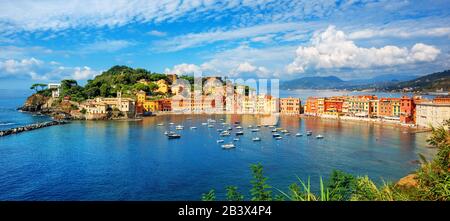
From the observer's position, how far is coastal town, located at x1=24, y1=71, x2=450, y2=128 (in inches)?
478

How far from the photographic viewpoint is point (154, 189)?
4.41 meters

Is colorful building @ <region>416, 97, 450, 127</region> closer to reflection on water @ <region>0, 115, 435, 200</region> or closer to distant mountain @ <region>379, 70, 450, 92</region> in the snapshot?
reflection on water @ <region>0, 115, 435, 200</region>

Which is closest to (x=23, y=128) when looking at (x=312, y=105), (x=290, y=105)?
(x=290, y=105)

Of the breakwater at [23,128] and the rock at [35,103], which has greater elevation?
the rock at [35,103]

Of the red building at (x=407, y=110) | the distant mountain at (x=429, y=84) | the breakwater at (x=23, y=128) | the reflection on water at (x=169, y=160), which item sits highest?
the distant mountain at (x=429, y=84)

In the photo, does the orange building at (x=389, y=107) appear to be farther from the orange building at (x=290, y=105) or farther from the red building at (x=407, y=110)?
the orange building at (x=290, y=105)

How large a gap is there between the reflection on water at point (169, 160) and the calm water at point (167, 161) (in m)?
0.01

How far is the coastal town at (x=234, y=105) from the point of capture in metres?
12.1

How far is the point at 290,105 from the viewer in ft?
50.2

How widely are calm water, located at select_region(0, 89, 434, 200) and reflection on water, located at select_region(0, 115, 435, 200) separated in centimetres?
1

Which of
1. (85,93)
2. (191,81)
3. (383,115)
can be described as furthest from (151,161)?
(191,81)

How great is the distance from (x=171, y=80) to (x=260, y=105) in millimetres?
6080

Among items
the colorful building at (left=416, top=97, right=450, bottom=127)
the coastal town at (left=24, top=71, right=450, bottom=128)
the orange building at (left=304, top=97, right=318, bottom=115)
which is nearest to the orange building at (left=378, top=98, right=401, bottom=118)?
the coastal town at (left=24, top=71, right=450, bottom=128)

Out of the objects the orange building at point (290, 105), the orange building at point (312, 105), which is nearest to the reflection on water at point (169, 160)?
the orange building at point (312, 105)
